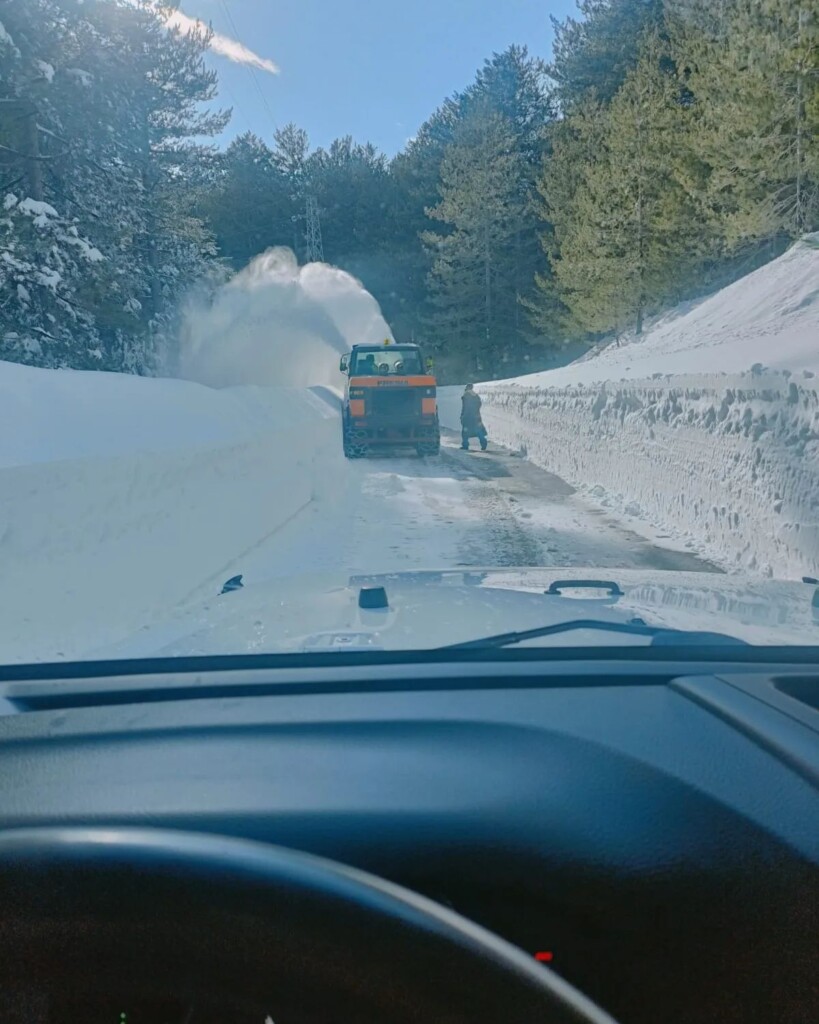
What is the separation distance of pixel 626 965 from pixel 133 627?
6181 mm

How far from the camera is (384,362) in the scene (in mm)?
22469

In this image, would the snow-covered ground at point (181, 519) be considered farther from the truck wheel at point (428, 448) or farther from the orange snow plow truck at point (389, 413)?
the truck wheel at point (428, 448)

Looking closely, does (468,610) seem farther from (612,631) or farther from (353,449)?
(353,449)

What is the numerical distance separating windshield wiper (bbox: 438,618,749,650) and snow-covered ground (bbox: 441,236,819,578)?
223 inches

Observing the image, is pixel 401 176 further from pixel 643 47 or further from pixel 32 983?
pixel 32 983

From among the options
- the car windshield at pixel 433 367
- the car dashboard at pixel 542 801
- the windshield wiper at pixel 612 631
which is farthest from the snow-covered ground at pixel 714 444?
the car dashboard at pixel 542 801

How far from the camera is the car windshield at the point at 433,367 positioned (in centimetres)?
496

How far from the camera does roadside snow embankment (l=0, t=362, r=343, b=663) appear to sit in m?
6.42

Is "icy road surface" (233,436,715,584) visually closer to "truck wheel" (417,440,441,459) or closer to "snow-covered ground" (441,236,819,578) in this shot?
"snow-covered ground" (441,236,819,578)

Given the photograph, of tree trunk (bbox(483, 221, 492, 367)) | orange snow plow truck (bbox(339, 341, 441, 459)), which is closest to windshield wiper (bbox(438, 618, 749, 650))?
orange snow plow truck (bbox(339, 341, 441, 459))

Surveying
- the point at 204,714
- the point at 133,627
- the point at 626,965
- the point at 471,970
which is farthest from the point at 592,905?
the point at 133,627

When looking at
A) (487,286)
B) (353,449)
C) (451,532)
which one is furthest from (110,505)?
(487,286)

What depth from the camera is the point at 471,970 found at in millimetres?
1352

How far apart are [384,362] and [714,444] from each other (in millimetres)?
12813
